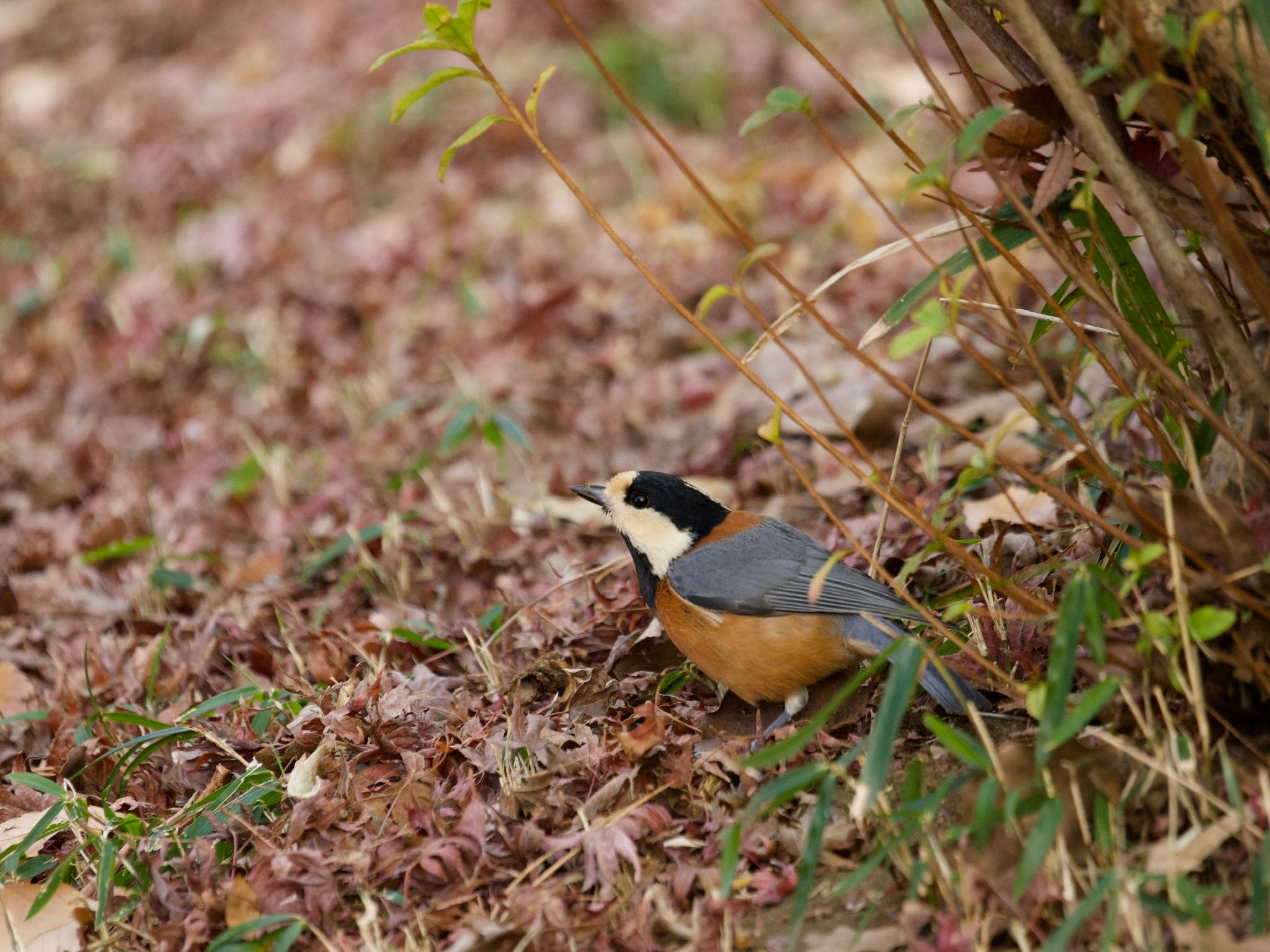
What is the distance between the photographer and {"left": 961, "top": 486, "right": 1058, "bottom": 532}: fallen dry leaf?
4.32 metres

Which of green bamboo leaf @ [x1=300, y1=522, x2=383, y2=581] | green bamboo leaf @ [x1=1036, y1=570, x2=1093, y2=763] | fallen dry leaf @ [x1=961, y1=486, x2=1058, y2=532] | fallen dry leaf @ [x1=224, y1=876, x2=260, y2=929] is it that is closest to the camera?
green bamboo leaf @ [x1=1036, y1=570, x2=1093, y2=763]

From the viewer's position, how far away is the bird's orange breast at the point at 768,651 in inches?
144

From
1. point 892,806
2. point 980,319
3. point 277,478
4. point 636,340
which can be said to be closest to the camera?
point 892,806

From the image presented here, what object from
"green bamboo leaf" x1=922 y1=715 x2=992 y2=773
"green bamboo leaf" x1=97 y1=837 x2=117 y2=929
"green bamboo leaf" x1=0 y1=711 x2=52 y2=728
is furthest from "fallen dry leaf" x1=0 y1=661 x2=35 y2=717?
"green bamboo leaf" x1=922 y1=715 x2=992 y2=773

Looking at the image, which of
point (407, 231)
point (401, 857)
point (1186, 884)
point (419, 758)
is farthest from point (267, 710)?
point (407, 231)

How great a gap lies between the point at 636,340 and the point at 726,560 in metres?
3.46

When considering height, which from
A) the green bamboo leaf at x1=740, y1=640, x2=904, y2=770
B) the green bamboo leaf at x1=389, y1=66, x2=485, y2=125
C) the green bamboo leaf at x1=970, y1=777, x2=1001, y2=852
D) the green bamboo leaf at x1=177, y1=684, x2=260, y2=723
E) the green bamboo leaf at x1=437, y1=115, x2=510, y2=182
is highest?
the green bamboo leaf at x1=389, y1=66, x2=485, y2=125

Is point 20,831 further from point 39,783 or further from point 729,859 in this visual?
point 729,859

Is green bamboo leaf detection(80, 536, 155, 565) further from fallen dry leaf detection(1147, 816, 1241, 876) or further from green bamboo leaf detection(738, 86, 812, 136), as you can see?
fallen dry leaf detection(1147, 816, 1241, 876)

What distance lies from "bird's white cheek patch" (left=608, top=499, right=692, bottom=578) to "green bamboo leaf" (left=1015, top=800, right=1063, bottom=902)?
5.04 ft

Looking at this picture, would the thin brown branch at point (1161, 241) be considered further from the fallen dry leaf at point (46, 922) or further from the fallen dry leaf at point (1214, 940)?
the fallen dry leaf at point (46, 922)

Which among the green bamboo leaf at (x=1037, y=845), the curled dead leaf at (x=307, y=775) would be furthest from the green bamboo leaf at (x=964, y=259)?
the curled dead leaf at (x=307, y=775)

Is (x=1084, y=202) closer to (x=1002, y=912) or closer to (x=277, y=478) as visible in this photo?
(x=1002, y=912)

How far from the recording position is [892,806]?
3.19 m
